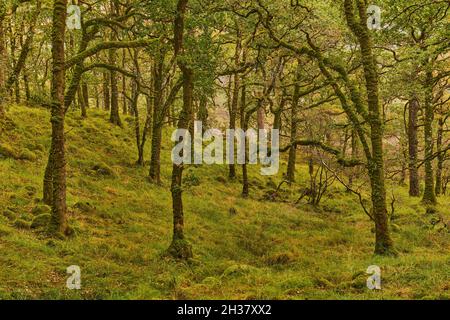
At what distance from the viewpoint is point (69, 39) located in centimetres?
2758

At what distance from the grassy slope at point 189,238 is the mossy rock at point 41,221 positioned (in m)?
0.59

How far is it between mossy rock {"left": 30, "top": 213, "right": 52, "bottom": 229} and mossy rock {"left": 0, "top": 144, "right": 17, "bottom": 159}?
274 inches

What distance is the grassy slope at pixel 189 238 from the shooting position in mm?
10320

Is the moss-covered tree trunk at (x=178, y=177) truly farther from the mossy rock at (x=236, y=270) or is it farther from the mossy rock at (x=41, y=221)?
the mossy rock at (x=41, y=221)

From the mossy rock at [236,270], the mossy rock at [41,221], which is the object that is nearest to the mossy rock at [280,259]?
the mossy rock at [236,270]

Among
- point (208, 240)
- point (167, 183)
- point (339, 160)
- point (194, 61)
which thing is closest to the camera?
point (194, 61)

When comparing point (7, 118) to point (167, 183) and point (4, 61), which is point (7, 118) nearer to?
point (4, 61)

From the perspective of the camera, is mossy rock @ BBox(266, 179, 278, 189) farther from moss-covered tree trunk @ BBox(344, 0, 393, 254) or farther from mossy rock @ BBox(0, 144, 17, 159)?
mossy rock @ BBox(0, 144, 17, 159)

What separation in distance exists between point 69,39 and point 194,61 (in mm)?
17010

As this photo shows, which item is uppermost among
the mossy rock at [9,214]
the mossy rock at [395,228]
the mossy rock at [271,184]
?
the mossy rock at [271,184]

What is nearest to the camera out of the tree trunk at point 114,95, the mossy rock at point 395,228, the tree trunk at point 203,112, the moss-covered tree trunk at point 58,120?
the moss-covered tree trunk at point 58,120

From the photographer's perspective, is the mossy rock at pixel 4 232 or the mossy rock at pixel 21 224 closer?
the mossy rock at pixel 4 232

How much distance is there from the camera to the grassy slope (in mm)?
10320

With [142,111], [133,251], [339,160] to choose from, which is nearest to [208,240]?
[133,251]
